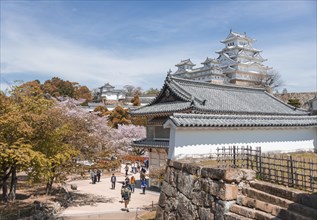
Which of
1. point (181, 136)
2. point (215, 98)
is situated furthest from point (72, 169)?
point (215, 98)

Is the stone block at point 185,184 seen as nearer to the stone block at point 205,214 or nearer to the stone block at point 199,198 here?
the stone block at point 199,198

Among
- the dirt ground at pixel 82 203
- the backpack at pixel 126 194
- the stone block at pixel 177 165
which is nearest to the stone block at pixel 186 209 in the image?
the stone block at pixel 177 165

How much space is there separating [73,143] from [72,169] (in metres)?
1.78

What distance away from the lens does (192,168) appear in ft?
31.4

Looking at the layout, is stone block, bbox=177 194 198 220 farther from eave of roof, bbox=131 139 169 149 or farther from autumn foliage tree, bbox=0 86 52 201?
eave of roof, bbox=131 139 169 149

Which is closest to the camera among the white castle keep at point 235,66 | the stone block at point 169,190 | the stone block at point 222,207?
the stone block at point 222,207

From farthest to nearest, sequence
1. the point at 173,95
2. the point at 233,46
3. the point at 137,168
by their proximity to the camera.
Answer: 1. the point at 233,46
2. the point at 137,168
3. the point at 173,95

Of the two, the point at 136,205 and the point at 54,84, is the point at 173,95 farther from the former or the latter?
the point at 54,84

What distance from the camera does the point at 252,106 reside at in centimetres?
2152

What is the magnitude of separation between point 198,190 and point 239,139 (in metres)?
4.65

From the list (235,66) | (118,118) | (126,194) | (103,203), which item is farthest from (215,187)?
(235,66)

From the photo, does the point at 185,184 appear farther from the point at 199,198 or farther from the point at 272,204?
the point at 272,204

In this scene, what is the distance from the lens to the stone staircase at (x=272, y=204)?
5.79 m

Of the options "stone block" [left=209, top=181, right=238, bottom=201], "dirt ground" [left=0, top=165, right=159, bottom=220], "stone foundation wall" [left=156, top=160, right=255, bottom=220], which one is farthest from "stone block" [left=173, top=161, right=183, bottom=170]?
"dirt ground" [left=0, top=165, right=159, bottom=220]
